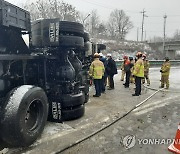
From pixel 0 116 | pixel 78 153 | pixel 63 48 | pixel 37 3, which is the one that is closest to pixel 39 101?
pixel 0 116

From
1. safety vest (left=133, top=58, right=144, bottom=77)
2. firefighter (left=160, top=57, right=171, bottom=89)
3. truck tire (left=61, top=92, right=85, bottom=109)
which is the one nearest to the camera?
truck tire (left=61, top=92, right=85, bottom=109)

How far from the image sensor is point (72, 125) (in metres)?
5.11

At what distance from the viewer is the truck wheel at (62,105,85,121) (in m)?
5.27

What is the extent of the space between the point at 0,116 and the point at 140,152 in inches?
88.8

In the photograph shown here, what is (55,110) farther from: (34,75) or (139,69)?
(139,69)

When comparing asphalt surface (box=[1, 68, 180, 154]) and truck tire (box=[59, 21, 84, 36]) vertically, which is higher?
truck tire (box=[59, 21, 84, 36])

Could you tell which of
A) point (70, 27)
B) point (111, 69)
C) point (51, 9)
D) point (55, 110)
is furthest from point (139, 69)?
point (51, 9)

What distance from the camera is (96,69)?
8.21 m

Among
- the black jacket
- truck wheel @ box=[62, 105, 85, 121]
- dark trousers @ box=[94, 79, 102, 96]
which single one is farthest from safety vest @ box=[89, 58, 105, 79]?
truck wheel @ box=[62, 105, 85, 121]

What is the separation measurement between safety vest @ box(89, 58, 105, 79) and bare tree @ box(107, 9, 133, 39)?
238 feet

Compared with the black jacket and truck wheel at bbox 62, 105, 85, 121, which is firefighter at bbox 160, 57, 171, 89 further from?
truck wheel at bbox 62, 105, 85, 121

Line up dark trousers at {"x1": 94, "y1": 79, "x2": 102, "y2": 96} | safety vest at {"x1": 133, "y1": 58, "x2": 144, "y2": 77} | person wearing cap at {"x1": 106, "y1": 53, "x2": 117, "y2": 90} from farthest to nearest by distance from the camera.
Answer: person wearing cap at {"x1": 106, "y1": 53, "x2": 117, "y2": 90} → safety vest at {"x1": 133, "y1": 58, "x2": 144, "y2": 77} → dark trousers at {"x1": 94, "y1": 79, "x2": 102, "y2": 96}

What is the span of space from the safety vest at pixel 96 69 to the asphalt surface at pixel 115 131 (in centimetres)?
117

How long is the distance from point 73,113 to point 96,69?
3074 millimetres
